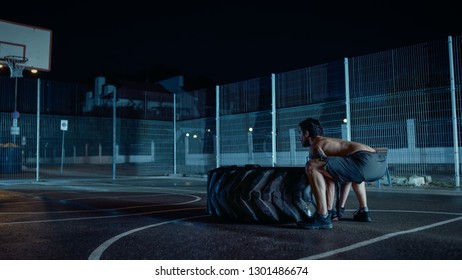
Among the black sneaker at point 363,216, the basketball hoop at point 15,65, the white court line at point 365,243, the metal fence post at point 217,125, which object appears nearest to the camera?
the white court line at point 365,243

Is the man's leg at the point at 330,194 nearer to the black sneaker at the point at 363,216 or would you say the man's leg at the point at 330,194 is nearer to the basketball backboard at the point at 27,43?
the black sneaker at the point at 363,216

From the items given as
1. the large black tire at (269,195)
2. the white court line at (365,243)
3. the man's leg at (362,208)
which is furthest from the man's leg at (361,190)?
the white court line at (365,243)

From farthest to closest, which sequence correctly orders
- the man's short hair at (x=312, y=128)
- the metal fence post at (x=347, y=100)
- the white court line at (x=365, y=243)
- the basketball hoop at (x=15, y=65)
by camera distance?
1. the basketball hoop at (x=15, y=65)
2. the metal fence post at (x=347, y=100)
3. the man's short hair at (x=312, y=128)
4. the white court line at (x=365, y=243)

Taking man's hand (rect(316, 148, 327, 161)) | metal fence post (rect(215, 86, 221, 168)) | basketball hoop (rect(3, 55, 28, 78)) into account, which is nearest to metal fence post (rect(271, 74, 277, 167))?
metal fence post (rect(215, 86, 221, 168))

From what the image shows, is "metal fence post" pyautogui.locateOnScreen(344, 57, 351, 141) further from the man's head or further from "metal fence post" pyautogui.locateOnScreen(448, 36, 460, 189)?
the man's head

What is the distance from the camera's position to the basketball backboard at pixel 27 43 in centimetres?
1684

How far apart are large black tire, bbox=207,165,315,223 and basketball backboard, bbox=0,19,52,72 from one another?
50.7ft

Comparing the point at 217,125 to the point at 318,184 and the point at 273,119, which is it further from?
the point at 318,184

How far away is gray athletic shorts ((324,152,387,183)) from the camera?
4582mm

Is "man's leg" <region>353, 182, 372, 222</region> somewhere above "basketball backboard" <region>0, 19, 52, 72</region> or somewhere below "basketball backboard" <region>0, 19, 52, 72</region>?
below

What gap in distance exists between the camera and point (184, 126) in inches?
815

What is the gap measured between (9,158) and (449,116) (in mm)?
18379

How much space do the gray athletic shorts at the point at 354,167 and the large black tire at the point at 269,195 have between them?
45 centimetres

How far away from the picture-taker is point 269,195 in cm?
496
